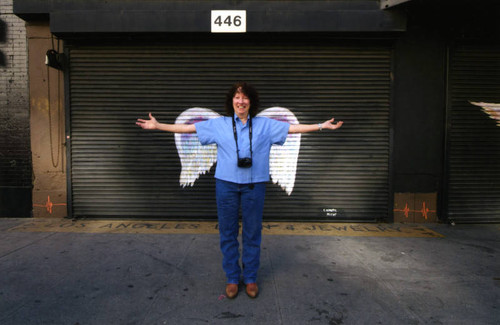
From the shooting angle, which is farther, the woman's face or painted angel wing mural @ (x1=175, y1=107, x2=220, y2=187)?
painted angel wing mural @ (x1=175, y1=107, x2=220, y2=187)

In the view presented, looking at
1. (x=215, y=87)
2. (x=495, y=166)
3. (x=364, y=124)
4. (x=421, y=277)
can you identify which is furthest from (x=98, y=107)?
(x=495, y=166)

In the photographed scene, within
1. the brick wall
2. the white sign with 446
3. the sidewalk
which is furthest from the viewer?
the brick wall

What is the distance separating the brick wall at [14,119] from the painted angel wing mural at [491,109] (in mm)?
8433

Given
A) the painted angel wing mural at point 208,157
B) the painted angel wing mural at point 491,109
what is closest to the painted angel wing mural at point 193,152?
the painted angel wing mural at point 208,157

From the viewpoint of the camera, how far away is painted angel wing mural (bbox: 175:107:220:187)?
568 centimetres

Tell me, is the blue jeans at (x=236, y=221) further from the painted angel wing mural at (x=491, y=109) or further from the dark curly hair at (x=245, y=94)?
the painted angel wing mural at (x=491, y=109)

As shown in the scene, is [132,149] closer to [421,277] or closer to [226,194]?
[226,194]

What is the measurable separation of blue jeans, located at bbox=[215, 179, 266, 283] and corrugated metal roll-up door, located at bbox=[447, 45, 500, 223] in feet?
14.9

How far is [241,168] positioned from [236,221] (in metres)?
0.54

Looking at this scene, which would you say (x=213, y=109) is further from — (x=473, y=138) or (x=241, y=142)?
(x=473, y=138)

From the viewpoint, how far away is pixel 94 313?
2623mm

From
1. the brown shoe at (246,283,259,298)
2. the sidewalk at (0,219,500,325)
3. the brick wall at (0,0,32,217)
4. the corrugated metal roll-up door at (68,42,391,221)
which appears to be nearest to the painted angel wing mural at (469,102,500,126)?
the corrugated metal roll-up door at (68,42,391,221)

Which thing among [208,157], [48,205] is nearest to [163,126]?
[208,157]

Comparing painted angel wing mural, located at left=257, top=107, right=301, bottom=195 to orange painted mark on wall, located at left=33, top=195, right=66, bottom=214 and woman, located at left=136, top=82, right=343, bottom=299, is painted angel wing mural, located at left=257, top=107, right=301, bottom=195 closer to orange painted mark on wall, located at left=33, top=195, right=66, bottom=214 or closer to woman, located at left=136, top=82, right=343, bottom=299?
woman, located at left=136, top=82, right=343, bottom=299
